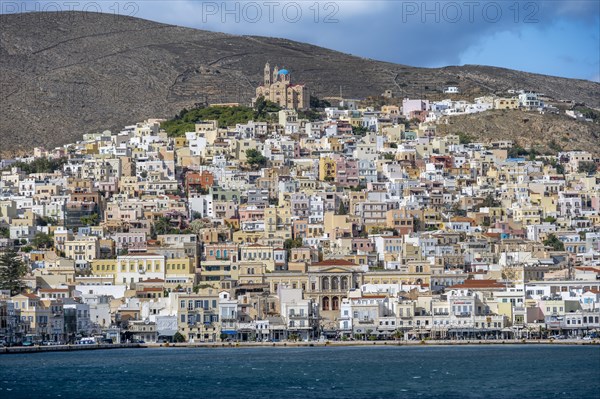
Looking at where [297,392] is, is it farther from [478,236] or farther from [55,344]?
[478,236]

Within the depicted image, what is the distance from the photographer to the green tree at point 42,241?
134538mm

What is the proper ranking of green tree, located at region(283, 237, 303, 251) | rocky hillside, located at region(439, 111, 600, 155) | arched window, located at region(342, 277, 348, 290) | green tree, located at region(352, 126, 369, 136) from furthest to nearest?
rocky hillside, located at region(439, 111, 600, 155) < green tree, located at region(352, 126, 369, 136) < green tree, located at region(283, 237, 303, 251) < arched window, located at region(342, 277, 348, 290)

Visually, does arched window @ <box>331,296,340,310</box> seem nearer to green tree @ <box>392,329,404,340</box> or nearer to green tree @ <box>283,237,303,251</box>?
green tree @ <box>392,329,404,340</box>

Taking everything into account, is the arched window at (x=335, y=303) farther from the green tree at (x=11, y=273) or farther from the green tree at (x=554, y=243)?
the green tree at (x=554, y=243)

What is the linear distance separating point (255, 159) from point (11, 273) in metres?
39.0

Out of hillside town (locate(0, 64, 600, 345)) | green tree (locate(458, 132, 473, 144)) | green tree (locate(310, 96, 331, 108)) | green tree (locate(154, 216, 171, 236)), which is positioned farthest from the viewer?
green tree (locate(310, 96, 331, 108))

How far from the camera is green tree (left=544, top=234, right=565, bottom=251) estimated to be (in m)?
136

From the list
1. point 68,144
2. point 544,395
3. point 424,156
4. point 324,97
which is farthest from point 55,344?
point 324,97

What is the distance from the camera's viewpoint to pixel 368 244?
437 feet

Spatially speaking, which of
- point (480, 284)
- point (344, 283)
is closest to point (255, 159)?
point (344, 283)

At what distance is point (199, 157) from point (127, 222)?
21.9 metres

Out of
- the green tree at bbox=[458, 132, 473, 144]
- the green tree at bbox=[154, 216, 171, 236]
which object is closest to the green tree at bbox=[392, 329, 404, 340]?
the green tree at bbox=[154, 216, 171, 236]

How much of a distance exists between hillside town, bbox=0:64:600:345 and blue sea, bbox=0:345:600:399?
16.6 ft

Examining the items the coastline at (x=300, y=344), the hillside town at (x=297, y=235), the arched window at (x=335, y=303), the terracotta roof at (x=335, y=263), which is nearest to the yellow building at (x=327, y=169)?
the hillside town at (x=297, y=235)
